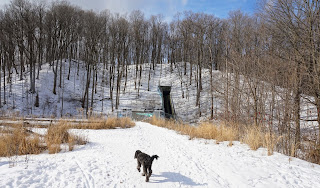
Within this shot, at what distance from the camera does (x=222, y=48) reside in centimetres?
2192

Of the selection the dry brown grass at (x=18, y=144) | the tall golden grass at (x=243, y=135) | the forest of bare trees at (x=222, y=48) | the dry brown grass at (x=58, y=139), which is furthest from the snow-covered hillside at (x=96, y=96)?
the dry brown grass at (x=18, y=144)

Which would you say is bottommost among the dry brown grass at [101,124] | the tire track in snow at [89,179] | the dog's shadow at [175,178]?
the dry brown grass at [101,124]

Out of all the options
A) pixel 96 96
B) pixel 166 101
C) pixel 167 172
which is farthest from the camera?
pixel 96 96

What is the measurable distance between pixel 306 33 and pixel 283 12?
1681 mm

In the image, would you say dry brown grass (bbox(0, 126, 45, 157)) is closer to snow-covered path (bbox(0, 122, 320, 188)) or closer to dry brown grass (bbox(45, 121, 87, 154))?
dry brown grass (bbox(45, 121, 87, 154))

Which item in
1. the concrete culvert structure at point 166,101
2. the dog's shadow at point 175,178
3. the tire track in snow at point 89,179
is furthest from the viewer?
the concrete culvert structure at point 166,101

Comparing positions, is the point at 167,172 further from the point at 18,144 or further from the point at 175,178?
the point at 18,144

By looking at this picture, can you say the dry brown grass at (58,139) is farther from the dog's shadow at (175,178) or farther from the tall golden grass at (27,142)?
the dog's shadow at (175,178)

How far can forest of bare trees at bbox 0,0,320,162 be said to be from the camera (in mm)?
6516

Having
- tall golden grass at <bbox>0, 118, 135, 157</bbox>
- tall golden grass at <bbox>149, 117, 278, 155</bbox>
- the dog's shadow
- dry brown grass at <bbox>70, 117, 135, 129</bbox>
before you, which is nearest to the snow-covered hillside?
dry brown grass at <bbox>70, 117, 135, 129</bbox>

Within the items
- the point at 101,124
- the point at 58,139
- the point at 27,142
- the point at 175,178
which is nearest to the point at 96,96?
the point at 101,124

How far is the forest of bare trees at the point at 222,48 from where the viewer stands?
6516mm

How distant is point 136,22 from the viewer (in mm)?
28750

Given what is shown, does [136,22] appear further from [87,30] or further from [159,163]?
[159,163]
